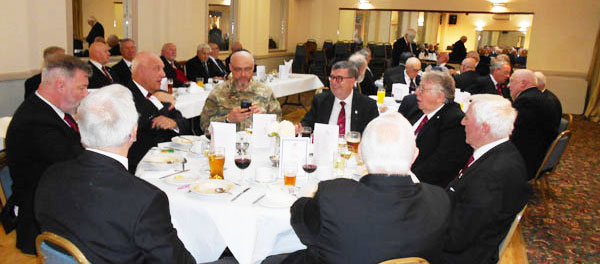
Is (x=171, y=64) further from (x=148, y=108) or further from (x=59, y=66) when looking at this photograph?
(x=59, y=66)

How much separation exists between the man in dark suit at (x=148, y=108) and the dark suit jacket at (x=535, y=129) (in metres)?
3.31

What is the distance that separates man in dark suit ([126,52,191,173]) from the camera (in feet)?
10.8

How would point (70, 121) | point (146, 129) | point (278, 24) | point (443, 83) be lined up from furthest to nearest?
point (278, 24), point (146, 129), point (443, 83), point (70, 121)

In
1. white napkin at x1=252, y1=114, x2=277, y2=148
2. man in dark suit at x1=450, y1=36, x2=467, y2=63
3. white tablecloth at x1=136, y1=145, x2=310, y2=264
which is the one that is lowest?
white tablecloth at x1=136, y1=145, x2=310, y2=264

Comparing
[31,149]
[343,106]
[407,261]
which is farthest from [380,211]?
[343,106]

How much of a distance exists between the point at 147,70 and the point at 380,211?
8.40 feet

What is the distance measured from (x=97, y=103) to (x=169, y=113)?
1966 millimetres

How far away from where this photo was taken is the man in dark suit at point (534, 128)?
15.5 feet

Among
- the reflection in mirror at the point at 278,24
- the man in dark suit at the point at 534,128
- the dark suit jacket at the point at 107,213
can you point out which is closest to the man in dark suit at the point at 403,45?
the reflection in mirror at the point at 278,24

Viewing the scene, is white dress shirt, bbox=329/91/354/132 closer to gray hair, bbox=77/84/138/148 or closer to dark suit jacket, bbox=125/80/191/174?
dark suit jacket, bbox=125/80/191/174

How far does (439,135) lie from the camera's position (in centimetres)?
310

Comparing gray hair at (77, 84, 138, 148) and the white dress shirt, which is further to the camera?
the white dress shirt

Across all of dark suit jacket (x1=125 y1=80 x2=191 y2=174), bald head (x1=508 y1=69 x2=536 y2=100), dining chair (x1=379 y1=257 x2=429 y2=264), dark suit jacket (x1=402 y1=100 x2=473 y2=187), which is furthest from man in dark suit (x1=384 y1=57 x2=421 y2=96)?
dining chair (x1=379 y1=257 x2=429 y2=264)

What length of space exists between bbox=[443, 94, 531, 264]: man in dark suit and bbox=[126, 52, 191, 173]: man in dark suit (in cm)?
205
